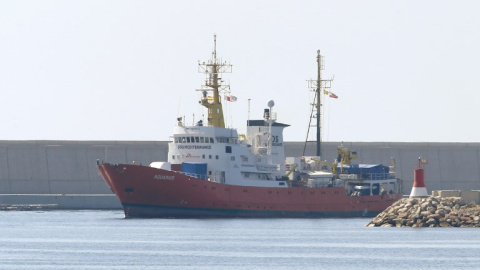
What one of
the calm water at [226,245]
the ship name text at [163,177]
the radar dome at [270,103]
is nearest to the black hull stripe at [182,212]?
the calm water at [226,245]

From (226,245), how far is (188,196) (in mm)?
16908

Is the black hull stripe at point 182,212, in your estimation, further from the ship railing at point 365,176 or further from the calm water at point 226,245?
the ship railing at point 365,176

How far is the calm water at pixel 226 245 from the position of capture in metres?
48.5

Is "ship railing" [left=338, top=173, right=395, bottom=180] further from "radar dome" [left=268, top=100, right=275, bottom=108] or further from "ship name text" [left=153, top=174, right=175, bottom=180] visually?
"ship name text" [left=153, top=174, right=175, bottom=180]

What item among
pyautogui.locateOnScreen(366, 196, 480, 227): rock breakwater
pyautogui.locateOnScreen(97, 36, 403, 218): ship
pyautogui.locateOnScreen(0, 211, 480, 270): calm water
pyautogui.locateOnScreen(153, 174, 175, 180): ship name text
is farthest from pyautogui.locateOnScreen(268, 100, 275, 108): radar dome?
pyautogui.locateOnScreen(366, 196, 480, 227): rock breakwater

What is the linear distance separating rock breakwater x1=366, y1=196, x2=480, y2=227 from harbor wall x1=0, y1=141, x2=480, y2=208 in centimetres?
2650

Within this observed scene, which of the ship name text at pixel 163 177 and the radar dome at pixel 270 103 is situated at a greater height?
the radar dome at pixel 270 103

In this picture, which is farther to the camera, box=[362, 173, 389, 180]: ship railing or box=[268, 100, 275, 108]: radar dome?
box=[362, 173, 389, 180]: ship railing

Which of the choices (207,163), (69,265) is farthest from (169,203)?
(69,265)

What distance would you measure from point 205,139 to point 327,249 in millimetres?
21441

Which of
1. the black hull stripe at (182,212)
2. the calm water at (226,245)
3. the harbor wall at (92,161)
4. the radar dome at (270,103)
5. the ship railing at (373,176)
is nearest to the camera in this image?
the calm water at (226,245)

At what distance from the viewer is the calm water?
48.5 m

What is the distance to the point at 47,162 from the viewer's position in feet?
310

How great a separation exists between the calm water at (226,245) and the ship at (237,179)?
4.46 ft
